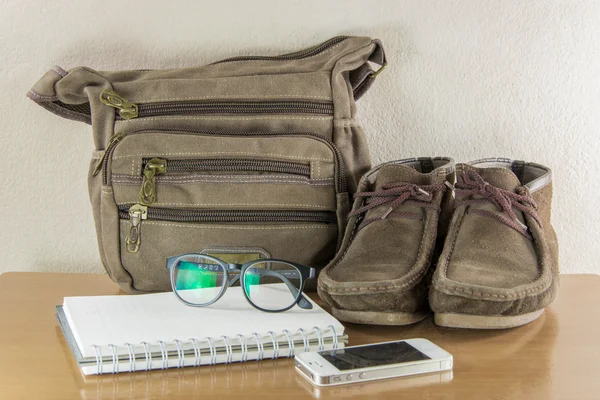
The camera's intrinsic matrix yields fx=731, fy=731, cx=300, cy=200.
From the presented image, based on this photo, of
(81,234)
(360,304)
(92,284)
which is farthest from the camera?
(81,234)

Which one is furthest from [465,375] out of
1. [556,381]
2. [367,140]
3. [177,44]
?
[177,44]

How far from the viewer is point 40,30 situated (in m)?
1.12

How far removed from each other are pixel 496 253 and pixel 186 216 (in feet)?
1.34

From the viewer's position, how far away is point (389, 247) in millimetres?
881

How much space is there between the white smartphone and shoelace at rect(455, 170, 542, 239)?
233mm

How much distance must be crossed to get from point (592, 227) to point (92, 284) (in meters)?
0.79

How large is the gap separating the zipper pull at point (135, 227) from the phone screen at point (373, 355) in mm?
372

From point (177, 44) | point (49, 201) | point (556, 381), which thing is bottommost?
point (556, 381)

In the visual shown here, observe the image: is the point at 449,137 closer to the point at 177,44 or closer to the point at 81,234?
the point at 177,44

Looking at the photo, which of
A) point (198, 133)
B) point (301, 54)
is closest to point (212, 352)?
point (198, 133)

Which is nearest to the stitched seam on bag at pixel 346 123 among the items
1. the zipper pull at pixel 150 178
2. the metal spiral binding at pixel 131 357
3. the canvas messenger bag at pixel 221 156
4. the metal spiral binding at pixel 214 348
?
the canvas messenger bag at pixel 221 156

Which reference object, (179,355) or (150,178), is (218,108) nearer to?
(150,178)

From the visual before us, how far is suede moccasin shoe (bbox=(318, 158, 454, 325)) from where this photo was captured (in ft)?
2.66

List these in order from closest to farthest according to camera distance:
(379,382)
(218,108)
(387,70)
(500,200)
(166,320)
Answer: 1. (379,382)
2. (166,320)
3. (500,200)
4. (218,108)
5. (387,70)
